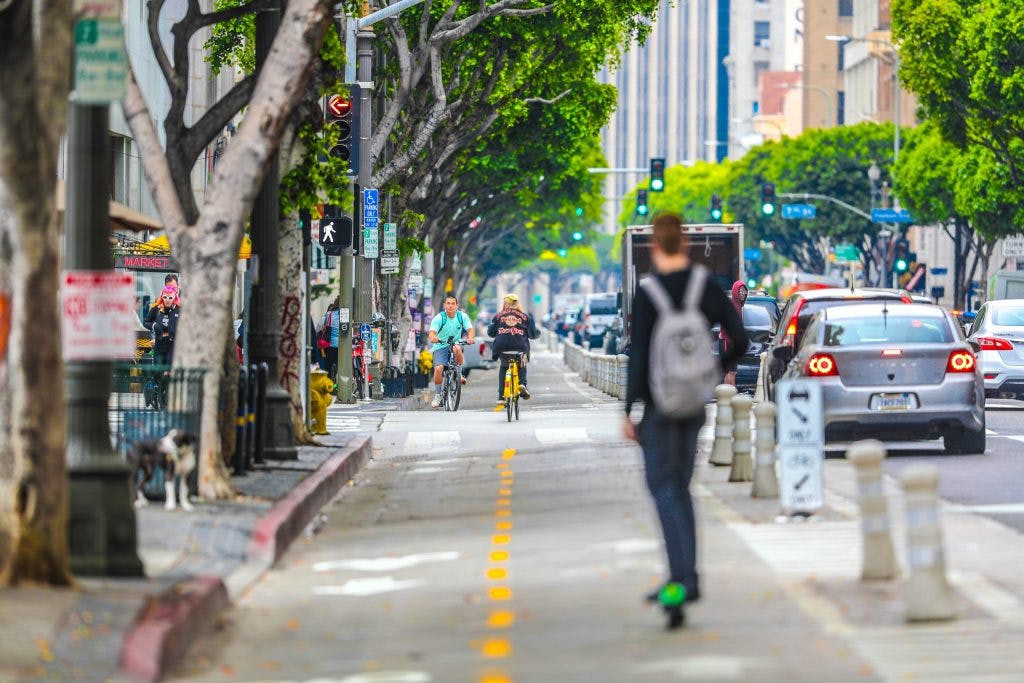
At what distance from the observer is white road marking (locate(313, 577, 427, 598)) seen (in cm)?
1250

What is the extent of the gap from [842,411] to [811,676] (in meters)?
12.7

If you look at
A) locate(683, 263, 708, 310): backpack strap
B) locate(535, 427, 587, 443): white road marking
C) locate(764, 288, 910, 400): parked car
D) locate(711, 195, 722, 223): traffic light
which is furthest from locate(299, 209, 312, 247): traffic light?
locate(711, 195, 722, 223): traffic light

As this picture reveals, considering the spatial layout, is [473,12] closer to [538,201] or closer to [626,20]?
[626,20]

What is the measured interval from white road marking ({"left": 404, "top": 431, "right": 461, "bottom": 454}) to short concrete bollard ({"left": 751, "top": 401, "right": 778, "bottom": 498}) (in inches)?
341

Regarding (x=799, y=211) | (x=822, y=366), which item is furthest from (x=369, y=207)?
(x=799, y=211)

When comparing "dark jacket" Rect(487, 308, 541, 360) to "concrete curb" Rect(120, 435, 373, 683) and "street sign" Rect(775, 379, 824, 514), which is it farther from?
"street sign" Rect(775, 379, 824, 514)

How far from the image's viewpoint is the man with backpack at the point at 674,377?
10516 mm

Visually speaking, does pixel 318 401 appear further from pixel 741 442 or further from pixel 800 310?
pixel 741 442

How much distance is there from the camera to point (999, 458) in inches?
859

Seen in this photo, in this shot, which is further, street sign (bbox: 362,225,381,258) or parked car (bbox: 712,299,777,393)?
parked car (bbox: 712,299,777,393)

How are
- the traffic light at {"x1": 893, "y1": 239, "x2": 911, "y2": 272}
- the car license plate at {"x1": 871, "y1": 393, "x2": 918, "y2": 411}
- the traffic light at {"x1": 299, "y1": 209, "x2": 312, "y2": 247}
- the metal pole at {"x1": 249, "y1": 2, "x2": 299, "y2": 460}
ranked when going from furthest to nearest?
the traffic light at {"x1": 893, "y1": 239, "x2": 911, "y2": 272} → the traffic light at {"x1": 299, "y1": 209, "x2": 312, "y2": 247} → the car license plate at {"x1": 871, "y1": 393, "x2": 918, "y2": 411} → the metal pole at {"x1": 249, "y1": 2, "x2": 299, "y2": 460}

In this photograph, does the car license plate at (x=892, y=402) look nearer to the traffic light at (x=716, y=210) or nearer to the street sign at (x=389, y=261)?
the street sign at (x=389, y=261)

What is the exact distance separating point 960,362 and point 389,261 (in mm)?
21586

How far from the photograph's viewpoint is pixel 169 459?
15414 millimetres
